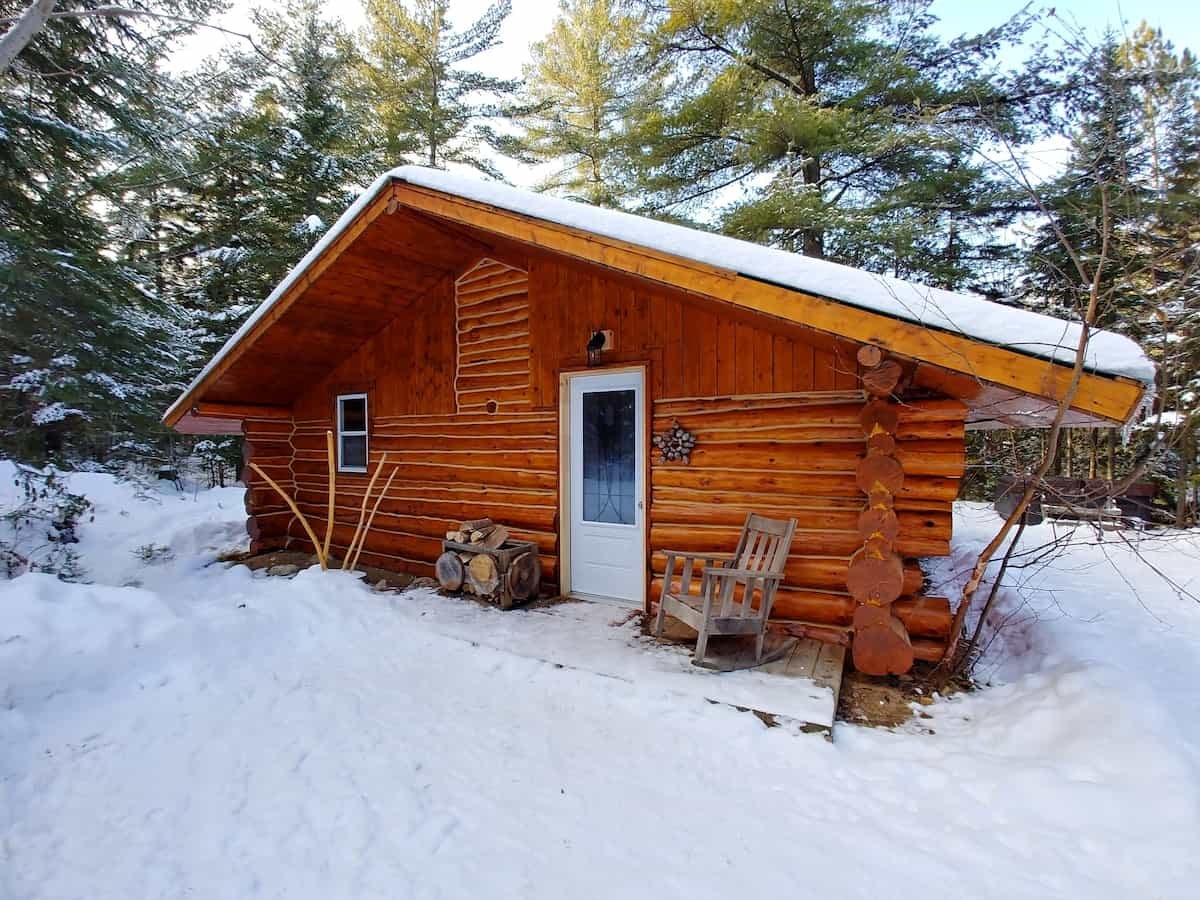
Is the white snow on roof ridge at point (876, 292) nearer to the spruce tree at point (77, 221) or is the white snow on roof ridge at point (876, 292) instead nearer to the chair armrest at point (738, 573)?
the chair armrest at point (738, 573)

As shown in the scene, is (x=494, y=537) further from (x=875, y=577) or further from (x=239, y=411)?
(x=239, y=411)

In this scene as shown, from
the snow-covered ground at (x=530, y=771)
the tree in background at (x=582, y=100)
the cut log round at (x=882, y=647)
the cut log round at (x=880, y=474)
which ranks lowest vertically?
the snow-covered ground at (x=530, y=771)

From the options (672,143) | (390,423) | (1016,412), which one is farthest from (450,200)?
(672,143)

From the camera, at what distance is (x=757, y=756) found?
112 inches

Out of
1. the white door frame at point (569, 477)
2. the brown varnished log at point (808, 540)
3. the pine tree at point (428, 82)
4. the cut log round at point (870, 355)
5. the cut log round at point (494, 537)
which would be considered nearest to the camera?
the cut log round at point (870, 355)

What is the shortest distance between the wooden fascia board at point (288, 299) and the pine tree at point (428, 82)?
835 cm

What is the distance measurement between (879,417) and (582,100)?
12.2 metres

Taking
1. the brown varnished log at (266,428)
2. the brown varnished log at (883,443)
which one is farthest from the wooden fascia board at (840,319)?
Result: the brown varnished log at (266,428)

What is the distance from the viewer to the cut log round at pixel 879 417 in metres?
3.57

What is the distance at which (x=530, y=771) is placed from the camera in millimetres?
2748

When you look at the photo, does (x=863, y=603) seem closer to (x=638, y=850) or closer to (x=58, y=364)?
(x=638, y=850)

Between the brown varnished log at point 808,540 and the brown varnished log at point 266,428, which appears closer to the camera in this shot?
the brown varnished log at point 808,540

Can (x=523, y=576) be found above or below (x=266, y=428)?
below

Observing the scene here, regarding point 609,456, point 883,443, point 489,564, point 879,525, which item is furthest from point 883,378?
point 489,564
